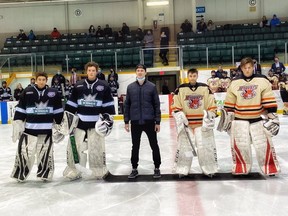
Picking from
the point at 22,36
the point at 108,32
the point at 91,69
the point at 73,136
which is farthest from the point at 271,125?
the point at 22,36

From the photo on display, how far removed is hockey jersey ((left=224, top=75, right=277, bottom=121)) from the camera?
16.0 ft

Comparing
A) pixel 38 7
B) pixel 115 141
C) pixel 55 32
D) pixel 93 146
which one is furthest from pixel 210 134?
pixel 38 7

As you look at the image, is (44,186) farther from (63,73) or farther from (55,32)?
(55,32)

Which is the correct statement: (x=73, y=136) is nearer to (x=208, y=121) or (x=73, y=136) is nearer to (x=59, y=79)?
(x=208, y=121)

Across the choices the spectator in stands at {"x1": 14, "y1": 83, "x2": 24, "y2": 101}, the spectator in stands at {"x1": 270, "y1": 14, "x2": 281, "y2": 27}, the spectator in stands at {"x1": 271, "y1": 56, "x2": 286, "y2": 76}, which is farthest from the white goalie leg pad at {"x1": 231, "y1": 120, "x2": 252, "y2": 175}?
the spectator in stands at {"x1": 270, "y1": 14, "x2": 281, "y2": 27}

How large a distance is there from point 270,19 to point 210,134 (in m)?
16.5

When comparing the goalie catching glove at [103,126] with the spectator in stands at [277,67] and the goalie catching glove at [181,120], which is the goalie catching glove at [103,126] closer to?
the goalie catching glove at [181,120]

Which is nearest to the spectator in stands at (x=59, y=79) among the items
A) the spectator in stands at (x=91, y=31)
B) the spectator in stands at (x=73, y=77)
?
the spectator in stands at (x=73, y=77)

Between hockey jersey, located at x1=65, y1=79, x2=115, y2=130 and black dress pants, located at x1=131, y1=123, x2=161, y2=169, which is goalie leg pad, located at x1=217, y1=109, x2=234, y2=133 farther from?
hockey jersey, located at x1=65, y1=79, x2=115, y2=130

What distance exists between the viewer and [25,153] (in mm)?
5094

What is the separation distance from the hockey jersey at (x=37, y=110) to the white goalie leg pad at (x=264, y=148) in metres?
2.51

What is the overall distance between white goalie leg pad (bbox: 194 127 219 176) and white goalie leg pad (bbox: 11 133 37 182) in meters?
2.05

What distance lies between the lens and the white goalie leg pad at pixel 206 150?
5.01 metres

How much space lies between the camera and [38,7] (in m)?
21.3
